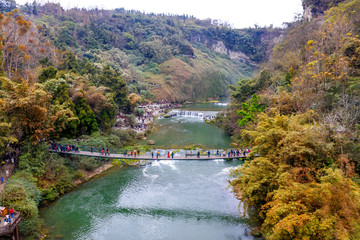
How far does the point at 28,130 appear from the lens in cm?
1997

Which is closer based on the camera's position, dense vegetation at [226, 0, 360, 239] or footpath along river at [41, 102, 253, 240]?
dense vegetation at [226, 0, 360, 239]

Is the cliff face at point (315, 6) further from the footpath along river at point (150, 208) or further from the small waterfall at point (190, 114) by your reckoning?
the footpath along river at point (150, 208)

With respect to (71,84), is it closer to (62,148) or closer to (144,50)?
(62,148)

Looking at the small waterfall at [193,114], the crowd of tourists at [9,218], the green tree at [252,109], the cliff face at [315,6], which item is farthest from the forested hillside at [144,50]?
the cliff face at [315,6]

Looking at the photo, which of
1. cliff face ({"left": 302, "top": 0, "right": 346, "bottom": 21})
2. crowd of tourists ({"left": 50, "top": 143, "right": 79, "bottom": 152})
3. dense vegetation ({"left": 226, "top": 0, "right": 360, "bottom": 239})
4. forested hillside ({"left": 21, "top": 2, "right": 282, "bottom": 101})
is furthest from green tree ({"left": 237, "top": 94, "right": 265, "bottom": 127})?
forested hillside ({"left": 21, "top": 2, "right": 282, "bottom": 101})

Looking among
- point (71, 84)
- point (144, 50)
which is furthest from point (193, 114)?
point (144, 50)

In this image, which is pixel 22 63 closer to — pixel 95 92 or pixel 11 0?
pixel 95 92

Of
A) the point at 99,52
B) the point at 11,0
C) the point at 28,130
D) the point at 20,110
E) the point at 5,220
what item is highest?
the point at 11,0

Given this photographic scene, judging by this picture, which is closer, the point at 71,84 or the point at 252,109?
the point at 71,84

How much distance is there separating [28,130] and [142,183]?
1048cm

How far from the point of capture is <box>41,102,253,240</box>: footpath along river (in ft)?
53.2

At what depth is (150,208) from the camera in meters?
19.0

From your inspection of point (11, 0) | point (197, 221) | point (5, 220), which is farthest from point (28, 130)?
point (11, 0)

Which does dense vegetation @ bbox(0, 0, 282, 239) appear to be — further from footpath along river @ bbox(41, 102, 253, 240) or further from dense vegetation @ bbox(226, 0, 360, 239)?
dense vegetation @ bbox(226, 0, 360, 239)
